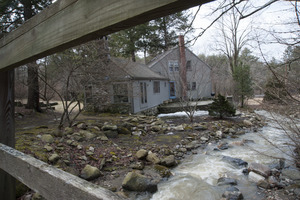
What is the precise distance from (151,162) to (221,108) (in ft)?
23.9

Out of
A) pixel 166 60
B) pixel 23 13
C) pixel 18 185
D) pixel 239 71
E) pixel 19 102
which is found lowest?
pixel 18 185

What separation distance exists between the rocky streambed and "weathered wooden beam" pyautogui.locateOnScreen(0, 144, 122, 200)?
238 centimetres

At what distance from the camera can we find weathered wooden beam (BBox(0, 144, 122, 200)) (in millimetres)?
937

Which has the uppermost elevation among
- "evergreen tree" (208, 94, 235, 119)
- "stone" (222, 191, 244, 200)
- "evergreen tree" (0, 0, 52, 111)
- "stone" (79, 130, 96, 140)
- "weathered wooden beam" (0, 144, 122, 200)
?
"evergreen tree" (0, 0, 52, 111)

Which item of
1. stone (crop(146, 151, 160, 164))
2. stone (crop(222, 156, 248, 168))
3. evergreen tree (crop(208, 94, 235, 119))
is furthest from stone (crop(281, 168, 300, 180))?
evergreen tree (crop(208, 94, 235, 119))

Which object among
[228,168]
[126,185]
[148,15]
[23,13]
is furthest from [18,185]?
[23,13]

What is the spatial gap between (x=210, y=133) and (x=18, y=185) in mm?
7782

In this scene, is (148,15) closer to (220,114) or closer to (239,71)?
(220,114)

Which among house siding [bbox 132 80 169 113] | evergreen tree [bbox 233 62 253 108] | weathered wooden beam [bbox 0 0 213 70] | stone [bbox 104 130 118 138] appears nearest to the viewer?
weathered wooden beam [bbox 0 0 213 70]

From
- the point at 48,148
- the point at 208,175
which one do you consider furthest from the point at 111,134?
the point at 208,175

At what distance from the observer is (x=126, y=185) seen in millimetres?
4562

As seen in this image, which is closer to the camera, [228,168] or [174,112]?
[228,168]

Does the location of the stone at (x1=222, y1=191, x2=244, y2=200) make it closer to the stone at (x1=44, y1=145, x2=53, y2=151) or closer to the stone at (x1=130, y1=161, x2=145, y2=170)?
the stone at (x1=130, y1=161, x2=145, y2=170)

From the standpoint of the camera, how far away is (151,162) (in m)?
6.11
